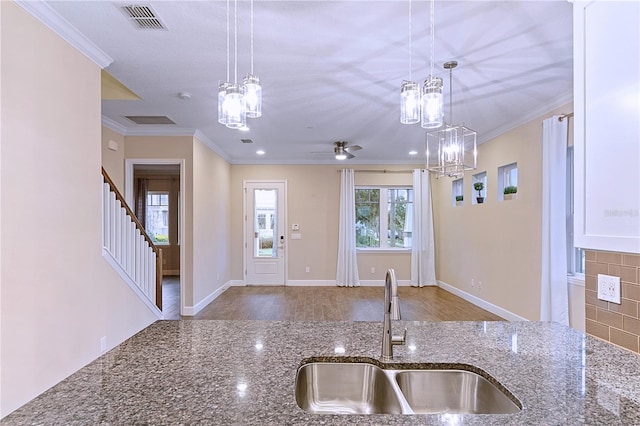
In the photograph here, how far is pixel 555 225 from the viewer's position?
3723 mm

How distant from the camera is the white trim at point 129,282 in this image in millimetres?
3197

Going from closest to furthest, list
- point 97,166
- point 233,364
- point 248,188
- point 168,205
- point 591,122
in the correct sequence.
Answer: point 233,364, point 591,122, point 97,166, point 248,188, point 168,205

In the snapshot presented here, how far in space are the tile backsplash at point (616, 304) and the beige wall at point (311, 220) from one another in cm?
587

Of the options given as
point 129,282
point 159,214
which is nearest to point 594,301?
point 129,282

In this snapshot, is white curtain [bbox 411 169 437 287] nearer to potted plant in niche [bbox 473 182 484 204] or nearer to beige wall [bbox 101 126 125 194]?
potted plant in niche [bbox 473 182 484 204]

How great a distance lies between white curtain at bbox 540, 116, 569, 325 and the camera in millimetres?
3660

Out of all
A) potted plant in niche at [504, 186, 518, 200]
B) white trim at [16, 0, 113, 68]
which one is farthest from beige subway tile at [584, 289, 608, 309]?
white trim at [16, 0, 113, 68]

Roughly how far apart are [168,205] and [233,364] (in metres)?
9.02

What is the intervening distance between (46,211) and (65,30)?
1.26 m

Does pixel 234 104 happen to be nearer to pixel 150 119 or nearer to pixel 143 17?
pixel 143 17

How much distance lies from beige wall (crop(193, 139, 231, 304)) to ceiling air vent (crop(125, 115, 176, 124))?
515 millimetres

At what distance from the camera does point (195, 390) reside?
0.98m

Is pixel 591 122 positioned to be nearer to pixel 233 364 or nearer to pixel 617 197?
pixel 617 197

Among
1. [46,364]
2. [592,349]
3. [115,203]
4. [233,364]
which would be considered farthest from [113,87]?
[592,349]
